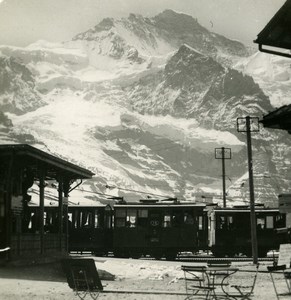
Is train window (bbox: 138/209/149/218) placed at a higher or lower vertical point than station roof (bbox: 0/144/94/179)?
lower

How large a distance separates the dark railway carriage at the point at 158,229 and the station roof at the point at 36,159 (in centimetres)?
613

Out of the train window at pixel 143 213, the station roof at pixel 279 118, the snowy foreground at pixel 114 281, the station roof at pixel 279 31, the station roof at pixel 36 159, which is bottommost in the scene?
the snowy foreground at pixel 114 281

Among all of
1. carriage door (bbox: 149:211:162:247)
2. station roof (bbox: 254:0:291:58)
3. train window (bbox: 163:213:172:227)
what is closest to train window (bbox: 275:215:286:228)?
train window (bbox: 163:213:172:227)

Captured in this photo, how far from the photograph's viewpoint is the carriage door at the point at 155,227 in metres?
29.1

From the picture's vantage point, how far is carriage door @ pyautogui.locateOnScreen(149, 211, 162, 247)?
29141 millimetres

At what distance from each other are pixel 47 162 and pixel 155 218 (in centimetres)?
1080

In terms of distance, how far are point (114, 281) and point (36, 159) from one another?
15.9 ft

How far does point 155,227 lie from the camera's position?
29219mm

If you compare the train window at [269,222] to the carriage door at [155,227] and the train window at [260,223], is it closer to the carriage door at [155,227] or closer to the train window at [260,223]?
the train window at [260,223]

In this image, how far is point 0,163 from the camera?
1866 cm

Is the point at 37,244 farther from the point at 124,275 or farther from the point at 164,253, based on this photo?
the point at 164,253

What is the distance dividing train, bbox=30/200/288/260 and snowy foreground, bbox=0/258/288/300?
274 inches

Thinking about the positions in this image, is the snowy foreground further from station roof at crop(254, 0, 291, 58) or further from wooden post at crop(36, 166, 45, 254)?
station roof at crop(254, 0, 291, 58)

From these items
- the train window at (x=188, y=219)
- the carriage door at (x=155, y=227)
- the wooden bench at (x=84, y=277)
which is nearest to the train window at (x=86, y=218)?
the carriage door at (x=155, y=227)
